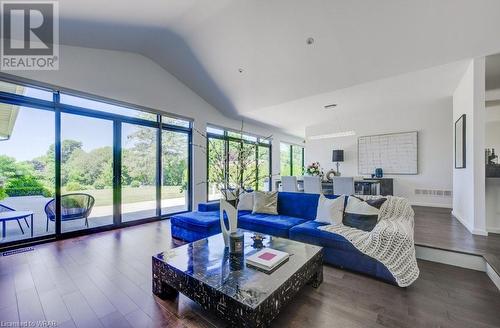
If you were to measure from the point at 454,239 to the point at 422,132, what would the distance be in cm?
397

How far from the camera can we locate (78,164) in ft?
13.0

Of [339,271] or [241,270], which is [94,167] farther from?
[339,271]

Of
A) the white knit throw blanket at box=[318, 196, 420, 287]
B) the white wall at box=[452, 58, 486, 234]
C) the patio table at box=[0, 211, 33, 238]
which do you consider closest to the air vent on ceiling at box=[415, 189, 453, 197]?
the white wall at box=[452, 58, 486, 234]

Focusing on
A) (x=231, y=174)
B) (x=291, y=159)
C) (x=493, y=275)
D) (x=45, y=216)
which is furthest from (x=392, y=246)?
(x=291, y=159)

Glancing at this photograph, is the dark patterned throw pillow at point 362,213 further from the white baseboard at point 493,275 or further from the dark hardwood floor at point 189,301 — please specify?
the white baseboard at point 493,275

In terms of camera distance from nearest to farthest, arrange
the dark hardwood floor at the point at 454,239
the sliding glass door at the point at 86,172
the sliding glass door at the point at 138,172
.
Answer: the dark hardwood floor at the point at 454,239
the sliding glass door at the point at 86,172
the sliding glass door at the point at 138,172

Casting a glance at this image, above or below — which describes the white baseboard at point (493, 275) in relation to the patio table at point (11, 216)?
below

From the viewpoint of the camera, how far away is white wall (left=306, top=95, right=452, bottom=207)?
221 inches

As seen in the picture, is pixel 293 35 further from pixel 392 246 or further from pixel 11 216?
pixel 11 216

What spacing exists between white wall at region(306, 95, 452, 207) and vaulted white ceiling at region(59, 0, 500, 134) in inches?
82.8

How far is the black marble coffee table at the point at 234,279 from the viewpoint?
1408mm

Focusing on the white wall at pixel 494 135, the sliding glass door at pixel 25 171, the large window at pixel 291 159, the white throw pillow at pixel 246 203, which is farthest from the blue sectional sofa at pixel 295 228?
the large window at pixel 291 159

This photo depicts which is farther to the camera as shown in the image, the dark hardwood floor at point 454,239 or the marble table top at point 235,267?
the dark hardwood floor at point 454,239

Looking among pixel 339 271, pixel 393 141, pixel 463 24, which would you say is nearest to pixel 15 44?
pixel 339 271
